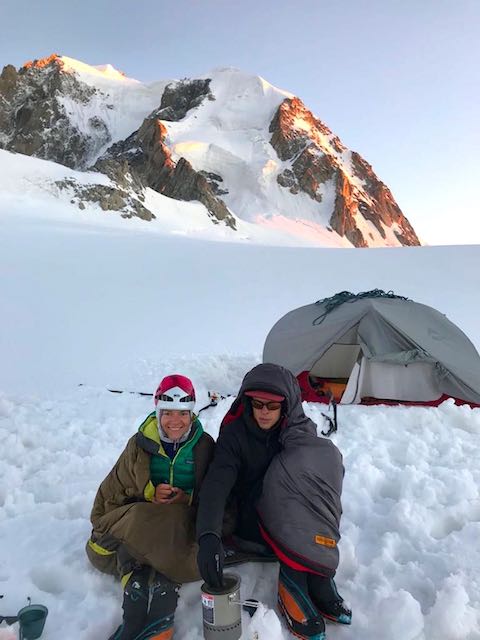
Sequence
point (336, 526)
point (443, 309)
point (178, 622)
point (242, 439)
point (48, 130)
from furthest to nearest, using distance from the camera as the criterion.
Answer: point (48, 130), point (443, 309), point (242, 439), point (336, 526), point (178, 622)

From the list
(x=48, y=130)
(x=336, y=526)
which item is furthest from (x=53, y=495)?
(x=48, y=130)

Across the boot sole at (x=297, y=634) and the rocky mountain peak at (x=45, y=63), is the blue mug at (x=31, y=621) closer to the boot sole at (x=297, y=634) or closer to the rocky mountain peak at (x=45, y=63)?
the boot sole at (x=297, y=634)

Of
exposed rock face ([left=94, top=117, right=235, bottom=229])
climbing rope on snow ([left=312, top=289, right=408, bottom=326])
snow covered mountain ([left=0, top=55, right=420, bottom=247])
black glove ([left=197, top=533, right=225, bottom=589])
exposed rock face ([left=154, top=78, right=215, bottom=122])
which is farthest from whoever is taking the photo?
exposed rock face ([left=154, top=78, right=215, bottom=122])

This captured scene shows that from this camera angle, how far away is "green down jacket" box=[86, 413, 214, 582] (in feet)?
7.89

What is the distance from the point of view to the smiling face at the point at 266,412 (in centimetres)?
271

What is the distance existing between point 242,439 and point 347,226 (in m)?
70.1

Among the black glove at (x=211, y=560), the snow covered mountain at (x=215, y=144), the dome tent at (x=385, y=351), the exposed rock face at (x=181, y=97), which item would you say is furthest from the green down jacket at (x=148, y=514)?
the exposed rock face at (x=181, y=97)

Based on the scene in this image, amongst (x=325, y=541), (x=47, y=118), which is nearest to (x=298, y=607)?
(x=325, y=541)

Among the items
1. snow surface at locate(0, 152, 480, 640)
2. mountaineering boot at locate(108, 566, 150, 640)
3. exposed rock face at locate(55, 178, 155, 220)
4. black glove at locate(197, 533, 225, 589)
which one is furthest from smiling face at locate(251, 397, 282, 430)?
exposed rock face at locate(55, 178, 155, 220)

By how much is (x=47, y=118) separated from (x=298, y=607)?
279 ft

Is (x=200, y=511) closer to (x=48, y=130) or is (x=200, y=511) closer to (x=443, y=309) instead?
(x=443, y=309)

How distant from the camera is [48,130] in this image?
75062 mm

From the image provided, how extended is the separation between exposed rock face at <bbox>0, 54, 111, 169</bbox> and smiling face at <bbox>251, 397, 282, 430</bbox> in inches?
3109

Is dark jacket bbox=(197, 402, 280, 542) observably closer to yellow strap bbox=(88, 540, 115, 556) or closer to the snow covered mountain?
yellow strap bbox=(88, 540, 115, 556)
